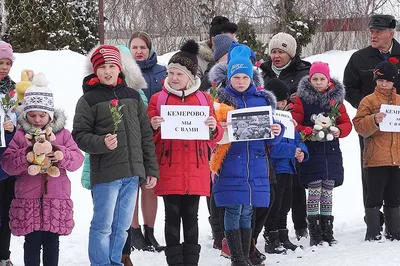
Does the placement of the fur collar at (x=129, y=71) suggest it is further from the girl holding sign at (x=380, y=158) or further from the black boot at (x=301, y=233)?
the black boot at (x=301, y=233)

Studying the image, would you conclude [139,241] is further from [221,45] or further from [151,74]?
[221,45]

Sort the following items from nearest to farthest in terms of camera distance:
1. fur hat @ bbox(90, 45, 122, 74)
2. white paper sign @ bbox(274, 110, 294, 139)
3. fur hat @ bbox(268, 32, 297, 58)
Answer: fur hat @ bbox(90, 45, 122, 74) < white paper sign @ bbox(274, 110, 294, 139) < fur hat @ bbox(268, 32, 297, 58)

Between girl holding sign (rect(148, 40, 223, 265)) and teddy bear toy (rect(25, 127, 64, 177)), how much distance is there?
794mm

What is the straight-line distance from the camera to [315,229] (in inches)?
279

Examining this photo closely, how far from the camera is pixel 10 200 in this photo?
6105 millimetres

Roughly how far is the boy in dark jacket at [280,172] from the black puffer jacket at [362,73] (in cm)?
110

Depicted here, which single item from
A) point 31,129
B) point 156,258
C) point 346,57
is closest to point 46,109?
point 31,129

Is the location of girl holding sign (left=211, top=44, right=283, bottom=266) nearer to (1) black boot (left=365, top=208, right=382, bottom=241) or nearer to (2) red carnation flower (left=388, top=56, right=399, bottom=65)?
(1) black boot (left=365, top=208, right=382, bottom=241)

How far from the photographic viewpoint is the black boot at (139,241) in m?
6.94

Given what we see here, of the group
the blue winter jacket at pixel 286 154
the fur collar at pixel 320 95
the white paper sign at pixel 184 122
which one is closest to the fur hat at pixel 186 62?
the white paper sign at pixel 184 122

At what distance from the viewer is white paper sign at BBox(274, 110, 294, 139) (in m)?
6.54

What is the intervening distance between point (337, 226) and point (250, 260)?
2.04 meters

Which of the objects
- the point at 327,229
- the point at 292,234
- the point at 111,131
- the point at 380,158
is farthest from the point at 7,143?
the point at 380,158

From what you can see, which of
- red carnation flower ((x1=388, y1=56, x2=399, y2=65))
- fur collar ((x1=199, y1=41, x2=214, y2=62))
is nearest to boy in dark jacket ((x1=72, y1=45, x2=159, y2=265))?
fur collar ((x1=199, y1=41, x2=214, y2=62))
